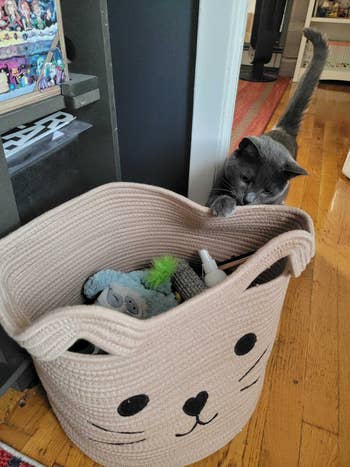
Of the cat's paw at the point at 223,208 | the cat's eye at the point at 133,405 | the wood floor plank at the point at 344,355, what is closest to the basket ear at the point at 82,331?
the cat's eye at the point at 133,405

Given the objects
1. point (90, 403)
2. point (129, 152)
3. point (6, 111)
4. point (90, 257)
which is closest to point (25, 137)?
point (6, 111)

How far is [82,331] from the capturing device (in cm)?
43

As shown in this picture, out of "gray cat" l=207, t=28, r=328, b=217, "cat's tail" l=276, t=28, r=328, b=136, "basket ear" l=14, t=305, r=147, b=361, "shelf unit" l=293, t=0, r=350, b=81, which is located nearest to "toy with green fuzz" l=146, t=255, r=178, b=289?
"gray cat" l=207, t=28, r=328, b=217

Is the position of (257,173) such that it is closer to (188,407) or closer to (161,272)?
(161,272)

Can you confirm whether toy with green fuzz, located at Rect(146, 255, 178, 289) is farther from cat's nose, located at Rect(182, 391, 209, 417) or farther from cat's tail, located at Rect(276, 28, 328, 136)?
cat's tail, located at Rect(276, 28, 328, 136)

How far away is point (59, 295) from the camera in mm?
720

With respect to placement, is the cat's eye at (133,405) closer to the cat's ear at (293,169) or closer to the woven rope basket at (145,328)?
the woven rope basket at (145,328)

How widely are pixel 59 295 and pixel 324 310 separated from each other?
2.38 feet

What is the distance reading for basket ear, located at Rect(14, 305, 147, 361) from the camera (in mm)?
415

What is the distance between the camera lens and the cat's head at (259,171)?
0.84 meters

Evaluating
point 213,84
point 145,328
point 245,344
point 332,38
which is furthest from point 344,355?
point 332,38

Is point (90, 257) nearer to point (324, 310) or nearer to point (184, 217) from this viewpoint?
point (184, 217)

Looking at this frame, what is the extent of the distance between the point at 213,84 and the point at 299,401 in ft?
2.60

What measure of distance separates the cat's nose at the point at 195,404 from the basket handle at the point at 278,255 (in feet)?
0.67
